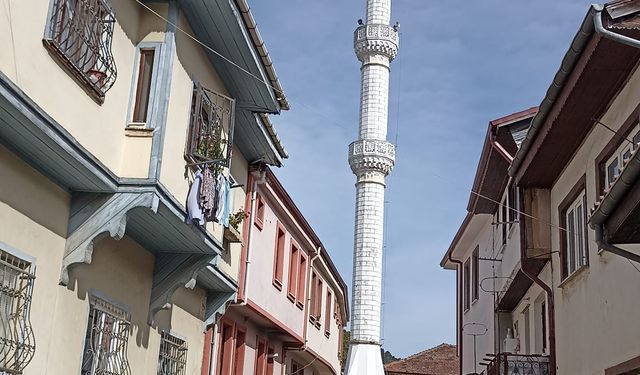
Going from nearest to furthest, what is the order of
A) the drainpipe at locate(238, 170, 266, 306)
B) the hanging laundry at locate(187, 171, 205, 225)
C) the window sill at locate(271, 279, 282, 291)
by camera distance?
the hanging laundry at locate(187, 171, 205, 225) < the drainpipe at locate(238, 170, 266, 306) < the window sill at locate(271, 279, 282, 291)

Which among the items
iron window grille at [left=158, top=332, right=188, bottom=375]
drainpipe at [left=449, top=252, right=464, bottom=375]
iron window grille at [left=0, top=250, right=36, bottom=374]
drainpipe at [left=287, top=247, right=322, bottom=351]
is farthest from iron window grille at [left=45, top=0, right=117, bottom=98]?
drainpipe at [left=449, top=252, right=464, bottom=375]

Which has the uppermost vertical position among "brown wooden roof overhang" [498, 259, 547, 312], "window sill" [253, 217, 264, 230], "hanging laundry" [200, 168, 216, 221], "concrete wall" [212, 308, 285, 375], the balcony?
"window sill" [253, 217, 264, 230]

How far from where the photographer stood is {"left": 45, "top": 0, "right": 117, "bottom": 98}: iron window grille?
7957mm

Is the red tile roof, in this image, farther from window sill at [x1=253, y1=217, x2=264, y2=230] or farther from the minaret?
window sill at [x1=253, y1=217, x2=264, y2=230]

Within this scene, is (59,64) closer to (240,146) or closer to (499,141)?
(240,146)

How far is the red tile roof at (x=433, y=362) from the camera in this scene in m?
48.9

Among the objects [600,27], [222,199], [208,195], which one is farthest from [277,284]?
[600,27]

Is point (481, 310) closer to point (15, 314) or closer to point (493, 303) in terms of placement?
point (493, 303)

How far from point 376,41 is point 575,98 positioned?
102ft

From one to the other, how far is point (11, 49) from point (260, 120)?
25.2ft

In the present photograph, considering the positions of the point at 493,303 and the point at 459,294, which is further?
the point at 459,294

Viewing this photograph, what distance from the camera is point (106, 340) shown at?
10.0 m

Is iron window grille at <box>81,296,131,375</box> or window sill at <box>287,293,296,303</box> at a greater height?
window sill at <box>287,293,296,303</box>

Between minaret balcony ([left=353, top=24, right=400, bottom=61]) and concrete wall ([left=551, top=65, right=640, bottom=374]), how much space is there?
28234 mm
